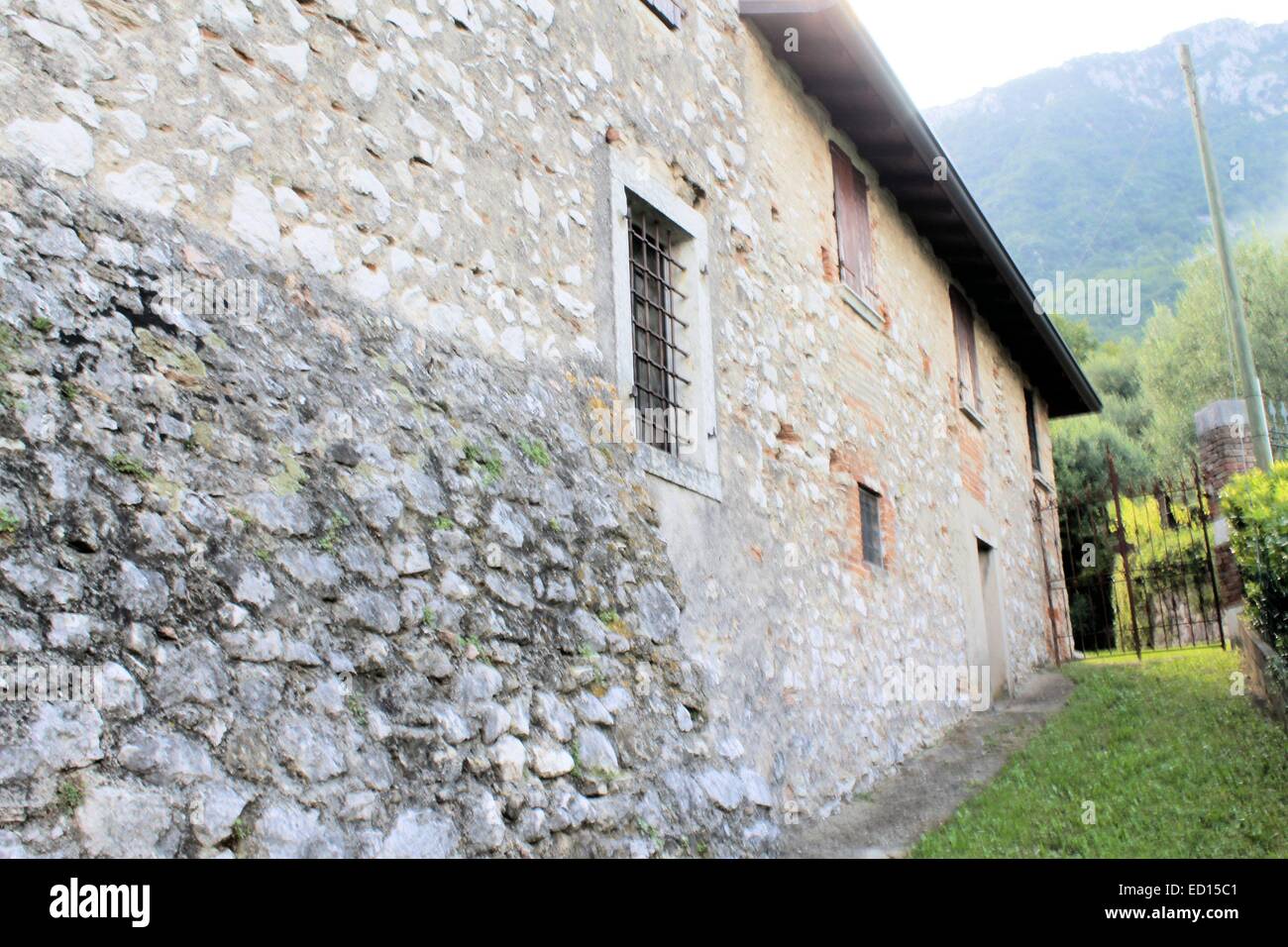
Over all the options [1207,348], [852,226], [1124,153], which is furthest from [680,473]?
[1124,153]

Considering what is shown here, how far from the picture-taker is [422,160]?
474cm

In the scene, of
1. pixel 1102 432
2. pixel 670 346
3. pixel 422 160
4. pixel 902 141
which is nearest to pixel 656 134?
pixel 670 346

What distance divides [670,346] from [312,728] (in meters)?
3.53

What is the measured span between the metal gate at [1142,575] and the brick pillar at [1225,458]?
1.27 meters

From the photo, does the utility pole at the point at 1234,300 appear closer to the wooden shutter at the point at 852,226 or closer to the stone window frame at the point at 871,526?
the wooden shutter at the point at 852,226

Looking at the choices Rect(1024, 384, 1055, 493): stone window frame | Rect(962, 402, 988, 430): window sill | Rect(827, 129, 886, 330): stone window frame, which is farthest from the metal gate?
Rect(827, 129, 886, 330): stone window frame

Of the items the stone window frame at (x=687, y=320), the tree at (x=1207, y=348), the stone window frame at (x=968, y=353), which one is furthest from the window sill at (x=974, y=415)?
the tree at (x=1207, y=348)

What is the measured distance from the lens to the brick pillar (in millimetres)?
10805

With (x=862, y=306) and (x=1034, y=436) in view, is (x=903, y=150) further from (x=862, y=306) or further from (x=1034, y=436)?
(x=1034, y=436)

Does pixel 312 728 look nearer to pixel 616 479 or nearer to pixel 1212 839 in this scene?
pixel 616 479

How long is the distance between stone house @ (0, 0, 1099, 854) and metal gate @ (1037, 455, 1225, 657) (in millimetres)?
7080

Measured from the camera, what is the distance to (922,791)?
7.52 m

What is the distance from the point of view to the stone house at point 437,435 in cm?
321

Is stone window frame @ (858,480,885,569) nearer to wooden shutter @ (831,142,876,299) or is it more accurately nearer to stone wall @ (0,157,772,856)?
wooden shutter @ (831,142,876,299)
